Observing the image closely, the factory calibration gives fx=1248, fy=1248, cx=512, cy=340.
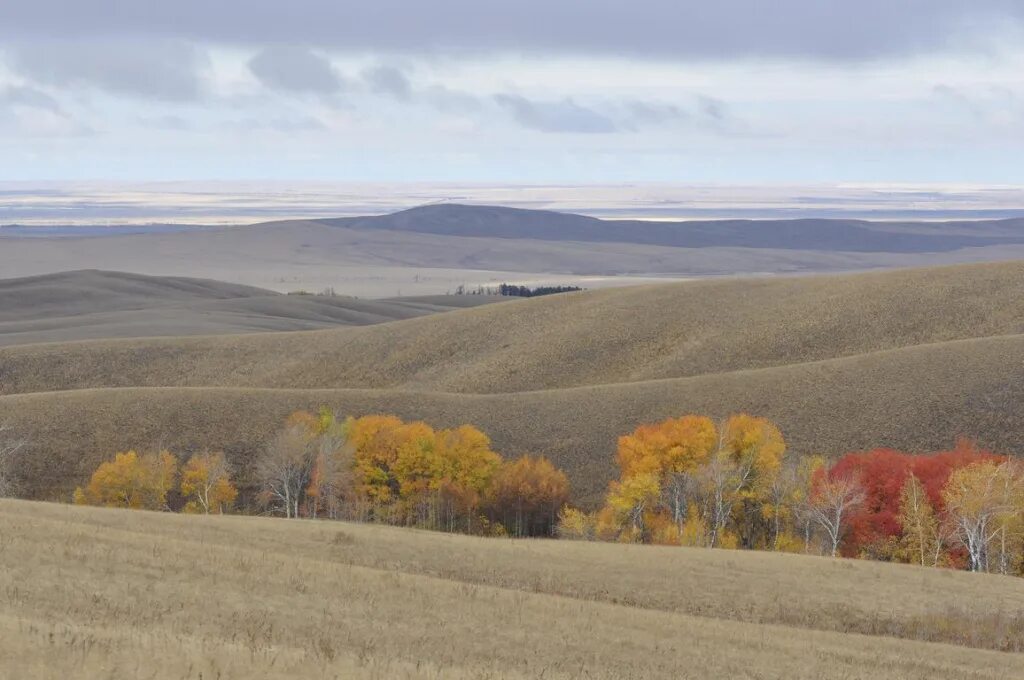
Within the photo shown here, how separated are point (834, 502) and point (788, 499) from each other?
20.1 ft

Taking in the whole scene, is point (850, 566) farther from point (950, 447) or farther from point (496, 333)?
point (496, 333)

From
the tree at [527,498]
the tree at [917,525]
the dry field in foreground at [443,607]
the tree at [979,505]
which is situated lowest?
the tree at [527,498]

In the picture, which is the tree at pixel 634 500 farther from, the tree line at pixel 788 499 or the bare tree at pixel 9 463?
the bare tree at pixel 9 463

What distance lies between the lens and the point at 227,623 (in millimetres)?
22781

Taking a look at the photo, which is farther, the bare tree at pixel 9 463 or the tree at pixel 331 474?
the bare tree at pixel 9 463

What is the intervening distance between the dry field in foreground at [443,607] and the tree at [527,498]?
2666cm

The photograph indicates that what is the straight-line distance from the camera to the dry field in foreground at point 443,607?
19031 millimetres

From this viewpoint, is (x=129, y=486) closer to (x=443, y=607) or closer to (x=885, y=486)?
(x=885, y=486)

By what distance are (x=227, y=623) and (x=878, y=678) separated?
12.8 m

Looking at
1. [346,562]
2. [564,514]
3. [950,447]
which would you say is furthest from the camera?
[950,447]

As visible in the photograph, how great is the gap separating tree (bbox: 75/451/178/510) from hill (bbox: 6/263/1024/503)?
3.90 m

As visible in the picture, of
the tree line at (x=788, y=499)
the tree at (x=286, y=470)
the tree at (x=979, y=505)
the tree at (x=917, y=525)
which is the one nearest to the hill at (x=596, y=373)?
the tree at (x=286, y=470)

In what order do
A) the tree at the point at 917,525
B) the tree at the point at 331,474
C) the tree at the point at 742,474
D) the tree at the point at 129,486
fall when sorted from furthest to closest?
the tree at the point at 129,486
the tree at the point at 331,474
the tree at the point at 742,474
the tree at the point at 917,525

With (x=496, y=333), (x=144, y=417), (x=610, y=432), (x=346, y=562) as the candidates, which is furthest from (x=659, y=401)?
(x=346, y=562)
